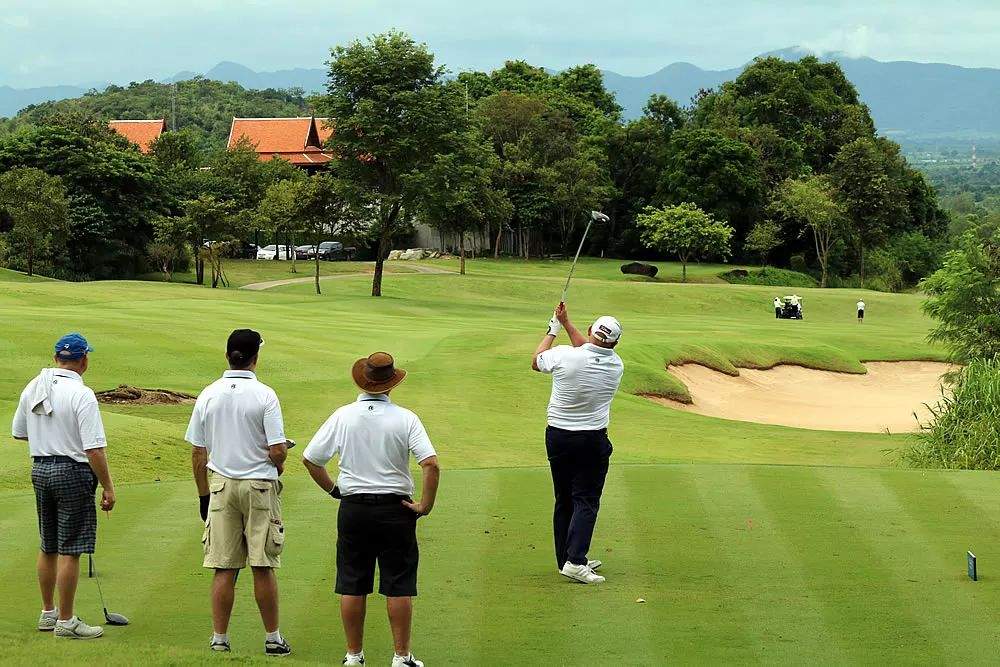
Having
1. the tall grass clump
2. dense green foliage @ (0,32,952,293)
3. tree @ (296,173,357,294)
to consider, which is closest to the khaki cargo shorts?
the tall grass clump

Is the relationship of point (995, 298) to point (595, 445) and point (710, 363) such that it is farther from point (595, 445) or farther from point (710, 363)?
point (595, 445)

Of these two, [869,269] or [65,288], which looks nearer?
[65,288]

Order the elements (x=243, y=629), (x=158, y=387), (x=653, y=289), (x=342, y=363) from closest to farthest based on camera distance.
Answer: (x=243, y=629) → (x=158, y=387) → (x=342, y=363) → (x=653, y=289)

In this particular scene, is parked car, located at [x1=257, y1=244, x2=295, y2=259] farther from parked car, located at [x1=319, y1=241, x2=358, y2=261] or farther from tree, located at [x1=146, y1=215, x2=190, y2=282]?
tree, located at [x1=146, y1=215, x2=190, y2=282]

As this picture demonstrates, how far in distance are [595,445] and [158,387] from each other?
15.4 metres

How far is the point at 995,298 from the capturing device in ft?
97.6

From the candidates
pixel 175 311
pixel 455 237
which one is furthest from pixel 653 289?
pixel 175 311

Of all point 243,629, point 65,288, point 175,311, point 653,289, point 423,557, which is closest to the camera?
point 243,629

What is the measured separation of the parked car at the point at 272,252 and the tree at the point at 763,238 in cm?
3238

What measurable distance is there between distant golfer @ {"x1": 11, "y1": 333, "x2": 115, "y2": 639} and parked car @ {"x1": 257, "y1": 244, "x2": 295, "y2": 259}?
76946 millimetres

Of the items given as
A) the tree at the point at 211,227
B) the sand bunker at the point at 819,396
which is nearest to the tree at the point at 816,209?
the tree at the point at 211,227

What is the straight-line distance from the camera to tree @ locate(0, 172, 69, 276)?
61000 millimetres

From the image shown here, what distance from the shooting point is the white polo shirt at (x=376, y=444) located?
25.0 feet

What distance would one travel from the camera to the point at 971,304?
2988 cm
